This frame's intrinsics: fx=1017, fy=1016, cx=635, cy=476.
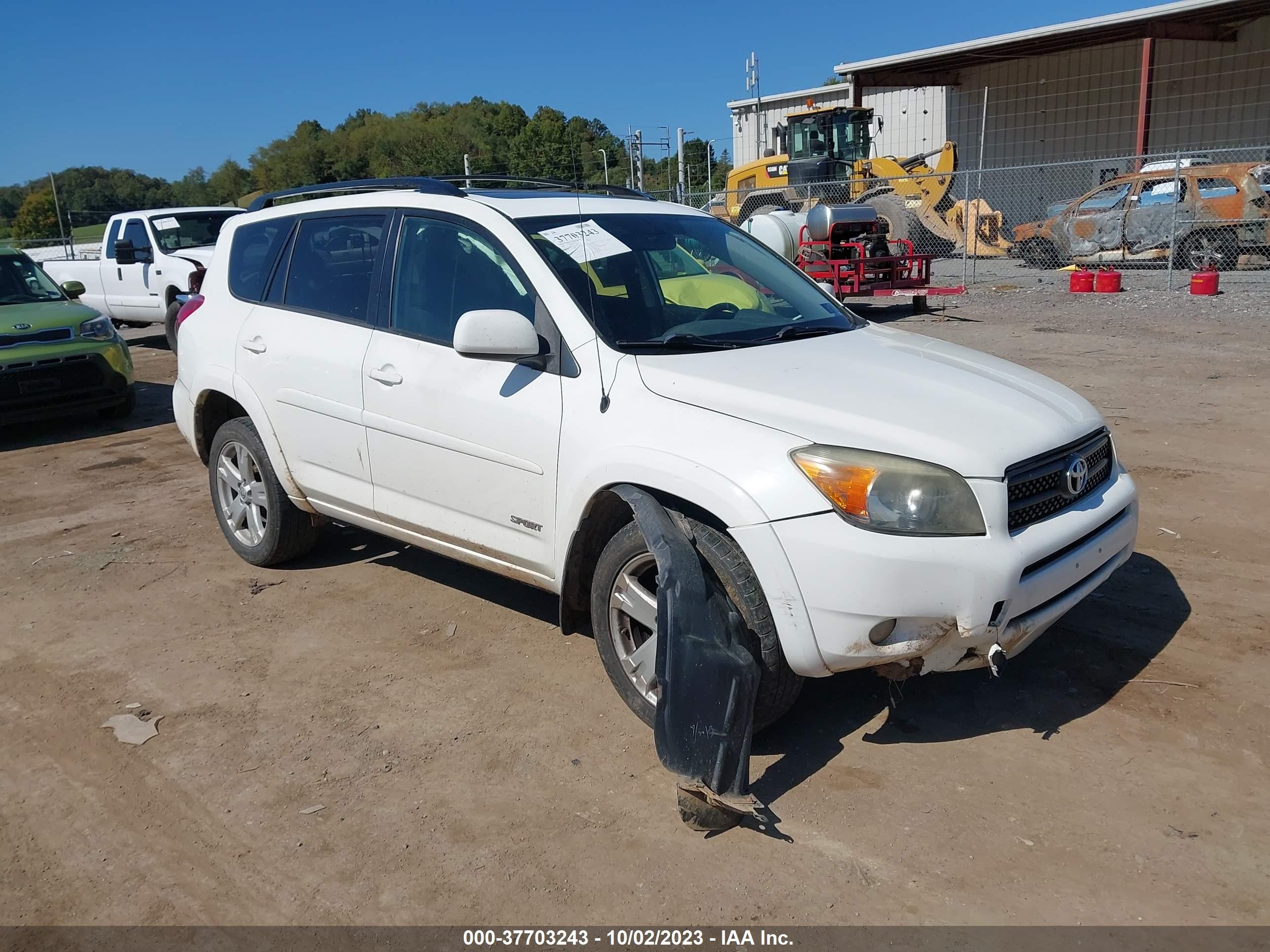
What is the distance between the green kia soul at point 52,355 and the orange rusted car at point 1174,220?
1462cm

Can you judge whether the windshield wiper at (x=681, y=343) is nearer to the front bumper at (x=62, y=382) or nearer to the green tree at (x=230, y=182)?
the front bumper at (x=62, y=382)

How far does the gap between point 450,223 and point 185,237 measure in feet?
37.8

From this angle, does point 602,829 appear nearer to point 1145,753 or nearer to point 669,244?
point 1145,753

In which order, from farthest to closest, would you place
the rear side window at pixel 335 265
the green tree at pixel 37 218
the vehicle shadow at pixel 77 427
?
the green tree at pixel 37 218 < the vehicle shadow at pixel 77 427 < the rear side window at pixel 335 265

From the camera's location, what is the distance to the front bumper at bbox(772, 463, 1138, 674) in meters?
2.99

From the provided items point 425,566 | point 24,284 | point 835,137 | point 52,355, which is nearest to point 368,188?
point 425,566

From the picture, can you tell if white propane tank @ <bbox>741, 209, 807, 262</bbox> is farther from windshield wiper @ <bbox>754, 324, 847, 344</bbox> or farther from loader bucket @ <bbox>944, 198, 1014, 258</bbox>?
loader bucket @ <bbox>944, 198, 1014, 258</bbox>

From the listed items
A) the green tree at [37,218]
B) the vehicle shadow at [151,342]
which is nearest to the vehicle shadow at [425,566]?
the vehicle shadow at [151,342]

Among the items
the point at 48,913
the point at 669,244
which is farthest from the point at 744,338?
the point at 48,913

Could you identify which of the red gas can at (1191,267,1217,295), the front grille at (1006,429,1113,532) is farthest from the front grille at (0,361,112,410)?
the red gas can at (1191,267,1217,295)

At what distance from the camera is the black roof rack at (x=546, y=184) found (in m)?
4.86

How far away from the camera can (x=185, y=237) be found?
14133 millimetres

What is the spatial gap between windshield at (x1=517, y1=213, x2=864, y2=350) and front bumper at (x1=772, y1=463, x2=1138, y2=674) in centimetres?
112

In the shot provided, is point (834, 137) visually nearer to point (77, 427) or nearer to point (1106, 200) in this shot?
point (1106, 200)
